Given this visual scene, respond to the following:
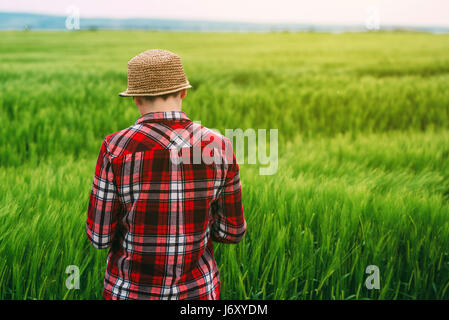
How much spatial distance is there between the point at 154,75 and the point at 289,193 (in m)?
1.08

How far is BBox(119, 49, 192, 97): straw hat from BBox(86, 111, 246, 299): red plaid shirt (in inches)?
2.3

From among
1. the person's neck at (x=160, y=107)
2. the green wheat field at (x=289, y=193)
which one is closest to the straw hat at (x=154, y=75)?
the person's neck at (x=160, y=107)

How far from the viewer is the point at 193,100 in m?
3.69

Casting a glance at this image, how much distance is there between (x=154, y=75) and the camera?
0.78 m

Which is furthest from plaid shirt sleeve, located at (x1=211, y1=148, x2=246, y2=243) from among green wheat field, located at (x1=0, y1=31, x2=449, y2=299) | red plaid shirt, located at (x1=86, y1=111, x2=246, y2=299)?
green wheat field, located at (x1=0, y1=31, x2=449, y2=299)

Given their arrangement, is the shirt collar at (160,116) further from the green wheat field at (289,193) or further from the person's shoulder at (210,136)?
the green wheat field at (289,193)

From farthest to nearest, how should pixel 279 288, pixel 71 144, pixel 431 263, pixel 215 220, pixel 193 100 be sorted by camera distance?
1. pixel 193 100
2. pixel 71 144
3. pixel 431 263
4. pixel 279 288
5. pixel 215 220

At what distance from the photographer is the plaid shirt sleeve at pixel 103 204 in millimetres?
791

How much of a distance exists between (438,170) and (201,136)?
7.06ft

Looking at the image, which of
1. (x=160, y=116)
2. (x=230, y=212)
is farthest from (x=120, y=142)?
(x=230, y=212)

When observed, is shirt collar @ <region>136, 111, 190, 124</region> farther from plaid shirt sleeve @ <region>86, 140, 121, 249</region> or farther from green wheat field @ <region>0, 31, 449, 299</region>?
green wheat field @ <region>0, 31, 449, 299</region>

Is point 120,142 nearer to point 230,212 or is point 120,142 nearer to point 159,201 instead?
point 159,201
